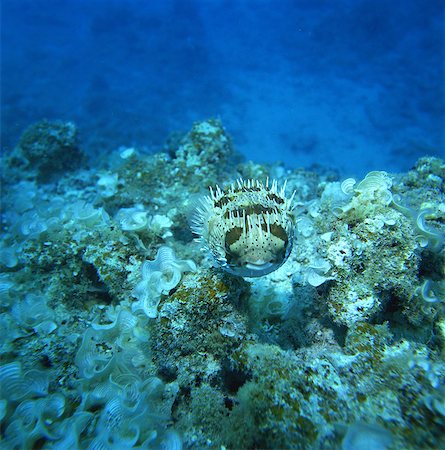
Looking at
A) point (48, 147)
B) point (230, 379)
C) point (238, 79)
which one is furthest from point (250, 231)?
point (238, 79)

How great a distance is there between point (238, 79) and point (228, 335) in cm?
3106

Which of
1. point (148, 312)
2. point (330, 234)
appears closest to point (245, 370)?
point (148, 312)

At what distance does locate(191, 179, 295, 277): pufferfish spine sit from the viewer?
2.38 meters

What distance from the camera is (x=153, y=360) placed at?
10.3 ft

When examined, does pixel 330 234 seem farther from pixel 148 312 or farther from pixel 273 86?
pixel 273 86

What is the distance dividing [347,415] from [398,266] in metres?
1.63

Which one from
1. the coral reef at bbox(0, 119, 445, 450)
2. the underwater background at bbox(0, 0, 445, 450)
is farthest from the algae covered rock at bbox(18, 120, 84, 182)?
the coral reef at bbox(0, 119, 445, 450)

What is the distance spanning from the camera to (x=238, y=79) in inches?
1155

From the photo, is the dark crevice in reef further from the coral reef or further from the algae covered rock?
the algae covered rock

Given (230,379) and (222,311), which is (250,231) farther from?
(230,379)

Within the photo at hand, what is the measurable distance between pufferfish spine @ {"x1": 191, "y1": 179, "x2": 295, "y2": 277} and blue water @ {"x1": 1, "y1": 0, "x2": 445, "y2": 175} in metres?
15.8

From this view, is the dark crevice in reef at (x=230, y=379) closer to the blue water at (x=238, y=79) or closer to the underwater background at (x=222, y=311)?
the underwater background at (x=222, y=311)

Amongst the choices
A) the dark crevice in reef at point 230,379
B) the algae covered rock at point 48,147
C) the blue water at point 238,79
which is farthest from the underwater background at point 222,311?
the blue water at point 238,79

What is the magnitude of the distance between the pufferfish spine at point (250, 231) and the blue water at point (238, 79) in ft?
51.7
